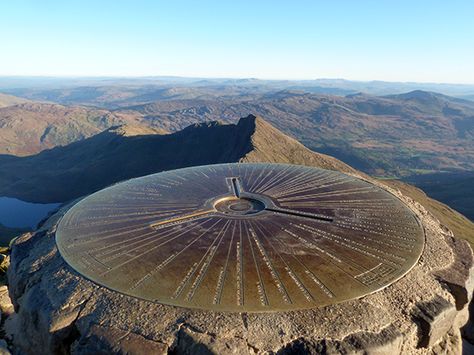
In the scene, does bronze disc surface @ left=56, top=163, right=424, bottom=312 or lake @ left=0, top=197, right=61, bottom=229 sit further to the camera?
lake @ left=0, top=197, right=61, bottom=229

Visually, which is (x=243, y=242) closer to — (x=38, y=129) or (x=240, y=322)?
(x=240, y=322)

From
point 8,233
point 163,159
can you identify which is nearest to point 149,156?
point 163,159

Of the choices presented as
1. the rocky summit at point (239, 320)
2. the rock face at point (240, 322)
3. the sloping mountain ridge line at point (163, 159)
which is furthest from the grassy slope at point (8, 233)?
the rock face at point (240, 322)

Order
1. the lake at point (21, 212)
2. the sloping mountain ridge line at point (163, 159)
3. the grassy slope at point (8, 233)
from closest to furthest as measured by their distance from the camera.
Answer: the grassy slope at point (8, 233) → the sloping mountain ridge line at point (163, 159) → the lake at point (21, 212)

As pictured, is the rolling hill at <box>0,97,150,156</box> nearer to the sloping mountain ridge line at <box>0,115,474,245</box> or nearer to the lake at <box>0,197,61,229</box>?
the sloping mountain ridge line at <box>0,115,474,245</box>

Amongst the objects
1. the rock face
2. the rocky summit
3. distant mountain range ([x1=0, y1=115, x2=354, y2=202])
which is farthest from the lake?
the rock face

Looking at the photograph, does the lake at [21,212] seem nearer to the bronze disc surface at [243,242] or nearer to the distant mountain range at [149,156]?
the distant mountain range at [149,156]
